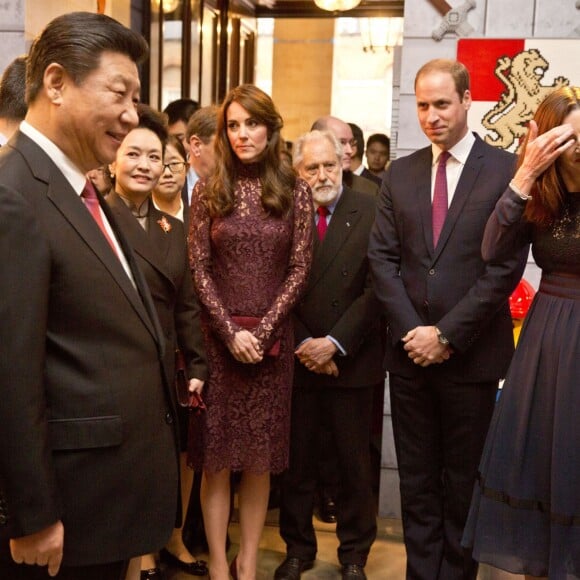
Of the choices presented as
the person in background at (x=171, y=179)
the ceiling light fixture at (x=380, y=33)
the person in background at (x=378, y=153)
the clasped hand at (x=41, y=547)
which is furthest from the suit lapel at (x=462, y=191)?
the ceiling light fixture at (x=380, y=33)

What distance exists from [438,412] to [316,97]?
9.48 metres

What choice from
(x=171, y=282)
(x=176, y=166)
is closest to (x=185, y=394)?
(x=171, y=282)

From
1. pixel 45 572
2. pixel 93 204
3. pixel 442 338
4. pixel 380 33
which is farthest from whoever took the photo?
pixel 380 33

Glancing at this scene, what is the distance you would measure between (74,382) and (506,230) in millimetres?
1375

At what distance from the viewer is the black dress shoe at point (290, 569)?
3.17 meters

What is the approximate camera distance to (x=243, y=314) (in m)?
2.91

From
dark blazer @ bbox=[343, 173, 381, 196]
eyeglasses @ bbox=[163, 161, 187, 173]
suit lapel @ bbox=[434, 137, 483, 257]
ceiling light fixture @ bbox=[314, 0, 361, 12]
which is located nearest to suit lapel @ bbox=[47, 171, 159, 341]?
suit lapel @ bbox=[434, 137, 483, 257]

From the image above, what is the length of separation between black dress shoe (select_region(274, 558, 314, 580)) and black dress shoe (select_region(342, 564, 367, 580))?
0.17m

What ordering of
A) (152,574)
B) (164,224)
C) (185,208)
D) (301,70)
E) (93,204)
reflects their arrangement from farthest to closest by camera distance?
1. (301,70)
2. (185,208)
3. (152,574)
4. (164,224)
5. (93,204)

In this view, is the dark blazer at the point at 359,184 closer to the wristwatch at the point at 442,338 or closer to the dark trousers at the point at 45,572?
the wristwatch at the point at 442,338

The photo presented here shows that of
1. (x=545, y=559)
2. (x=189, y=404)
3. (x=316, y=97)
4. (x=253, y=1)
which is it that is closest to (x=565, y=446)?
(x=545, y=559)

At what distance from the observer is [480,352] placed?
2.78 metres

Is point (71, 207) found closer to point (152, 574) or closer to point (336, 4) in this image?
point (152, 574)

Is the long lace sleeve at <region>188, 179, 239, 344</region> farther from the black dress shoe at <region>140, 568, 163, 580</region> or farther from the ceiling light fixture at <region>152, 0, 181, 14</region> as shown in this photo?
the ceiling light fixture at <region>152, 0, 181, 14</region>
